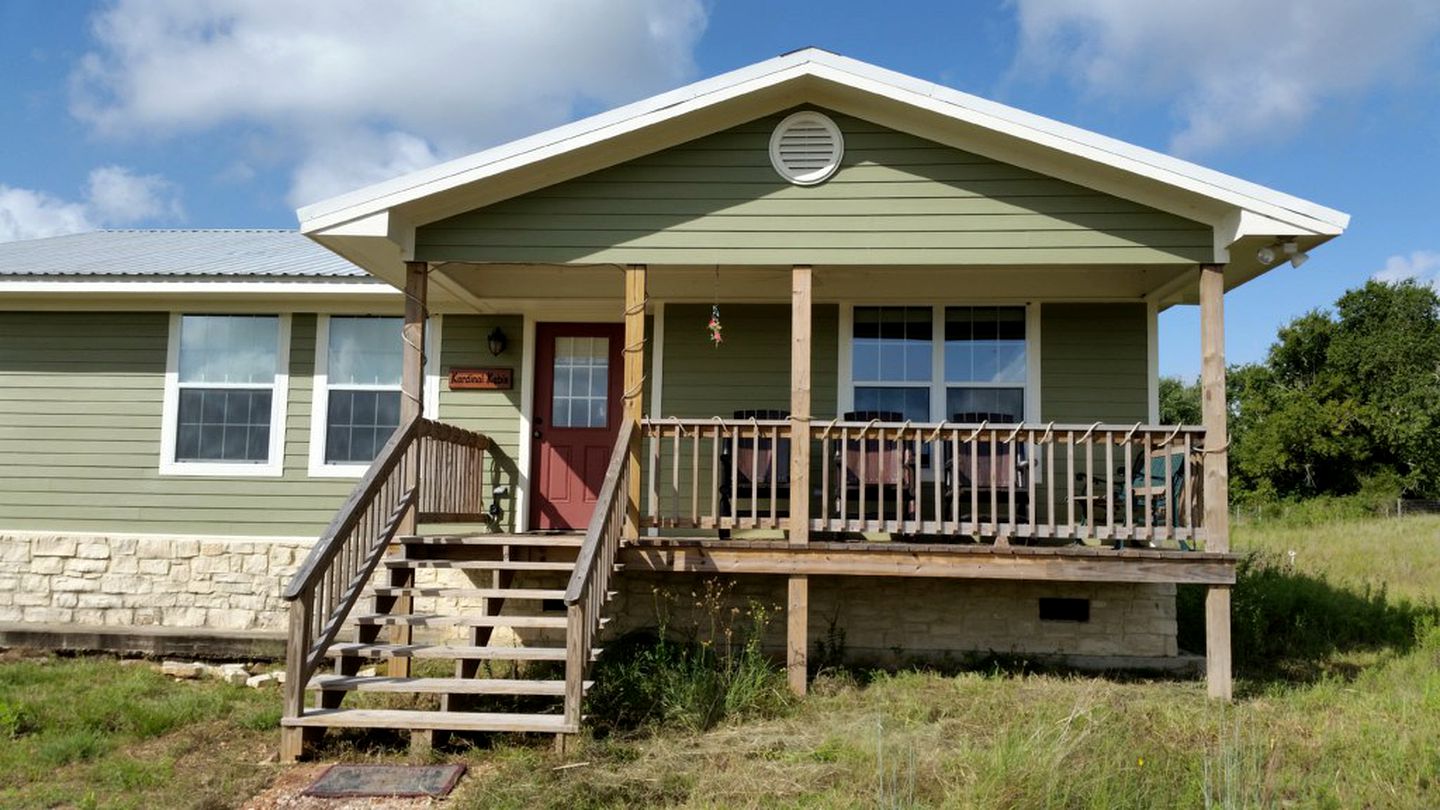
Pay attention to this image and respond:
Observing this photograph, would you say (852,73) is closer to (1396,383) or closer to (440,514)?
(440,514)

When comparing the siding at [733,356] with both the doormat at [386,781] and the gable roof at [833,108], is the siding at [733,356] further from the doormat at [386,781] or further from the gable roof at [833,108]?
the doormat at [386,781]

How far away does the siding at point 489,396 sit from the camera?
8758mm

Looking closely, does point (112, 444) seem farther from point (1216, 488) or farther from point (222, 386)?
point (1216, 488)

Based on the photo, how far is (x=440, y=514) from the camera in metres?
7.40

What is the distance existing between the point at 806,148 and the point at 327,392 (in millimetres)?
5020

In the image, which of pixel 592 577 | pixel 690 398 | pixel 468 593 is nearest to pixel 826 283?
pixel 690 398

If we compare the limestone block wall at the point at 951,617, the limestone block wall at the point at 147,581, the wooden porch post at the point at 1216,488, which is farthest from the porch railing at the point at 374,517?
the wooden porch post at the point at 1216,488

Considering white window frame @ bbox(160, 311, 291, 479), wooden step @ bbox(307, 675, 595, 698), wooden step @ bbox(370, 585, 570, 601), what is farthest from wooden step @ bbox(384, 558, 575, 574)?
white window frame @ bbox(160, 311, 291, 479)

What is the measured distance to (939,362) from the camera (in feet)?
27.6

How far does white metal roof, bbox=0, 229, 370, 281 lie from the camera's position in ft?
28.0

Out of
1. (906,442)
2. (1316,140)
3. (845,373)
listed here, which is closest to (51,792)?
(906,442)

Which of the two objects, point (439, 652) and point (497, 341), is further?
point (497, 341)

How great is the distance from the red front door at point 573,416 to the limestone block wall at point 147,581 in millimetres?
2239

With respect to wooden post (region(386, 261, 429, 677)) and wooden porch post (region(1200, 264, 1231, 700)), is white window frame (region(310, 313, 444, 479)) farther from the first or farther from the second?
wooden porch post (region(1200, 264, 1231, 700))
